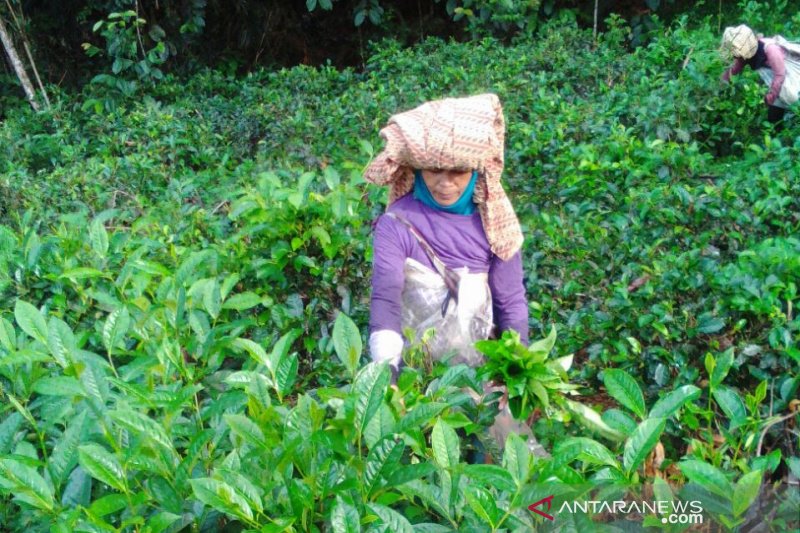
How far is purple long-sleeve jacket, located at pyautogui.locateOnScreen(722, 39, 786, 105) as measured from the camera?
4.75 metres

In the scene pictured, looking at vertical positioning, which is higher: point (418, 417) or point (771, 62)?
point (418, 417)

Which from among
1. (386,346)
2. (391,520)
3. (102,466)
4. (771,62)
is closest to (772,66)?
(771,62)

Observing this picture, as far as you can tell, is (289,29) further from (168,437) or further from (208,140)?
(168,437)

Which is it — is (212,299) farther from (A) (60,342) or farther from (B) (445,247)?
(B) (445,247)

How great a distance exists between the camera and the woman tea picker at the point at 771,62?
15.5 ft

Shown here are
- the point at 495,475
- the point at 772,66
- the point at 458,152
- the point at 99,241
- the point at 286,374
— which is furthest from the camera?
the point at 772,66

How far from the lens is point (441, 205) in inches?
89.8

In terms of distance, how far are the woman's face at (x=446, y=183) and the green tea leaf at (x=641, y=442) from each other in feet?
3.50

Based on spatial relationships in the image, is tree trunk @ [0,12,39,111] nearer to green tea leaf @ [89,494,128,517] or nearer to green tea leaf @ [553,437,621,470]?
green tea leaf @ [89,494,128,517]

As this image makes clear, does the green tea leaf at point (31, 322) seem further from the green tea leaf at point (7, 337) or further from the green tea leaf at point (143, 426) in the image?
the green tea leaf at point (143, 426)

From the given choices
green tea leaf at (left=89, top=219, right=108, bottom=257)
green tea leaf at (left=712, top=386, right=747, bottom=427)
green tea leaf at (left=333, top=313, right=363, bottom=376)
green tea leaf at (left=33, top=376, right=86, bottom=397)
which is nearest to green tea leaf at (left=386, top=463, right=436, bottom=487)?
green tea leaf at (left=333, top=313, right=363, bottom=376)

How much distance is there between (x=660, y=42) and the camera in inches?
231

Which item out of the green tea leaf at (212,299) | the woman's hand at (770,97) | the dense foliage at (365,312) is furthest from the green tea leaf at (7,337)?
the woman's hand at (770,97)

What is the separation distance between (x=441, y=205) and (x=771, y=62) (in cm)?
347
